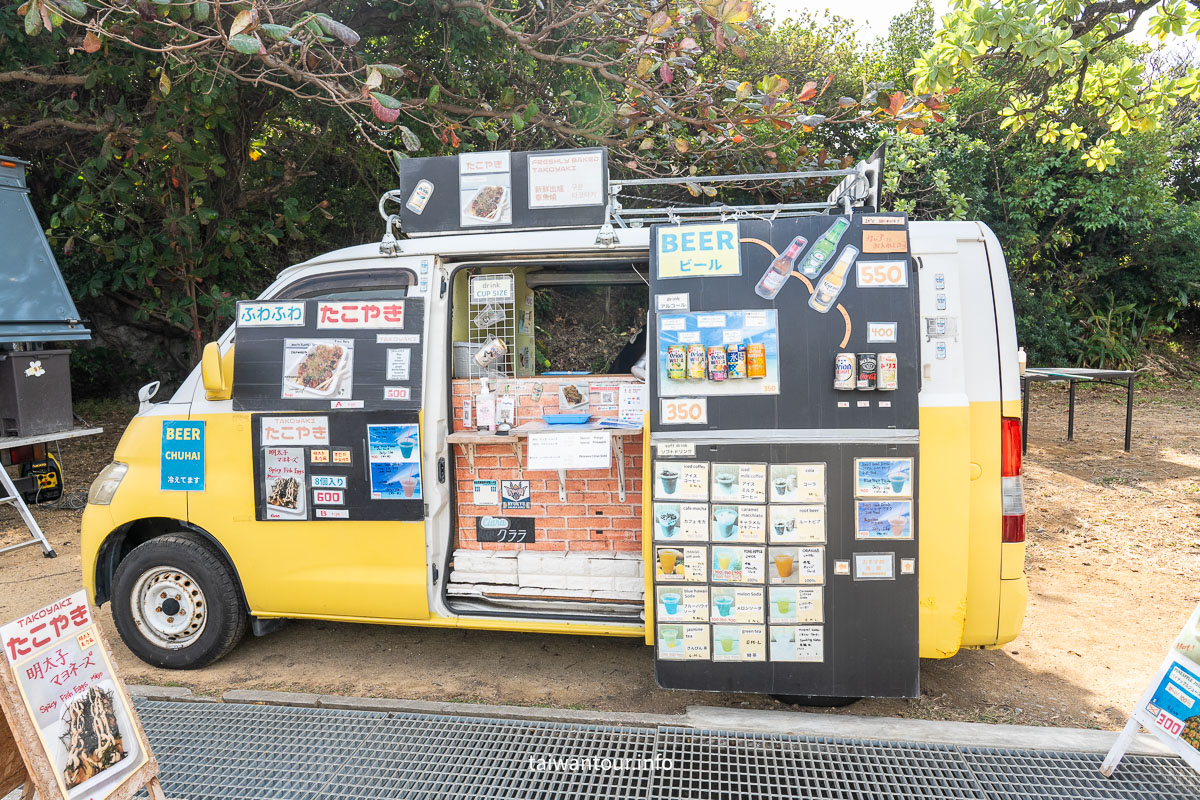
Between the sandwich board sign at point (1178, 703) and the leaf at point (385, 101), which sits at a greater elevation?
the leaf at point (385, 101)

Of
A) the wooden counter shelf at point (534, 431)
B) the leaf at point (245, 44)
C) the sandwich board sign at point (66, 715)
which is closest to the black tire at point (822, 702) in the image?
the wooden counter shelf at point (534, 431)

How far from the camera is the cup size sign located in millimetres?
3242

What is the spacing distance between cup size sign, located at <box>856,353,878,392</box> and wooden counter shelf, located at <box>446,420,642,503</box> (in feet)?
Result: 3.54

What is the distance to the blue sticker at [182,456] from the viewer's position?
4.00 meters

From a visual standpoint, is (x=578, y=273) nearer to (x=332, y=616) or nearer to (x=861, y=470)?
(x=861, y=470)

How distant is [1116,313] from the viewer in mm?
14828

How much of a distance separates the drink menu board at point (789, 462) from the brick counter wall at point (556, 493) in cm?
63

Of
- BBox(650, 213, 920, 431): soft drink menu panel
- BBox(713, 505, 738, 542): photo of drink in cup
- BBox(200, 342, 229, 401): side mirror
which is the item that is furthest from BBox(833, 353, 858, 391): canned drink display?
BBox(200, 342, 229, 401): side mirror

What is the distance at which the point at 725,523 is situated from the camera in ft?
11.1

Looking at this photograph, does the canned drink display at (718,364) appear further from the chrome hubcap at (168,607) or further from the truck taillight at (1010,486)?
the chrome hubcap at (168,607)

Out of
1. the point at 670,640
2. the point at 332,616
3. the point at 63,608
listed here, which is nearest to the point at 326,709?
the point at 332,616

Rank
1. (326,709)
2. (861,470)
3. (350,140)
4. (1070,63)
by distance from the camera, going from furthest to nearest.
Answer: (350,140) < (1070,63) < (326,709) < (861,470)

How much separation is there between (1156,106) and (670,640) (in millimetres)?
6985

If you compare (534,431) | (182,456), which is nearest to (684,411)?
(534,431)
